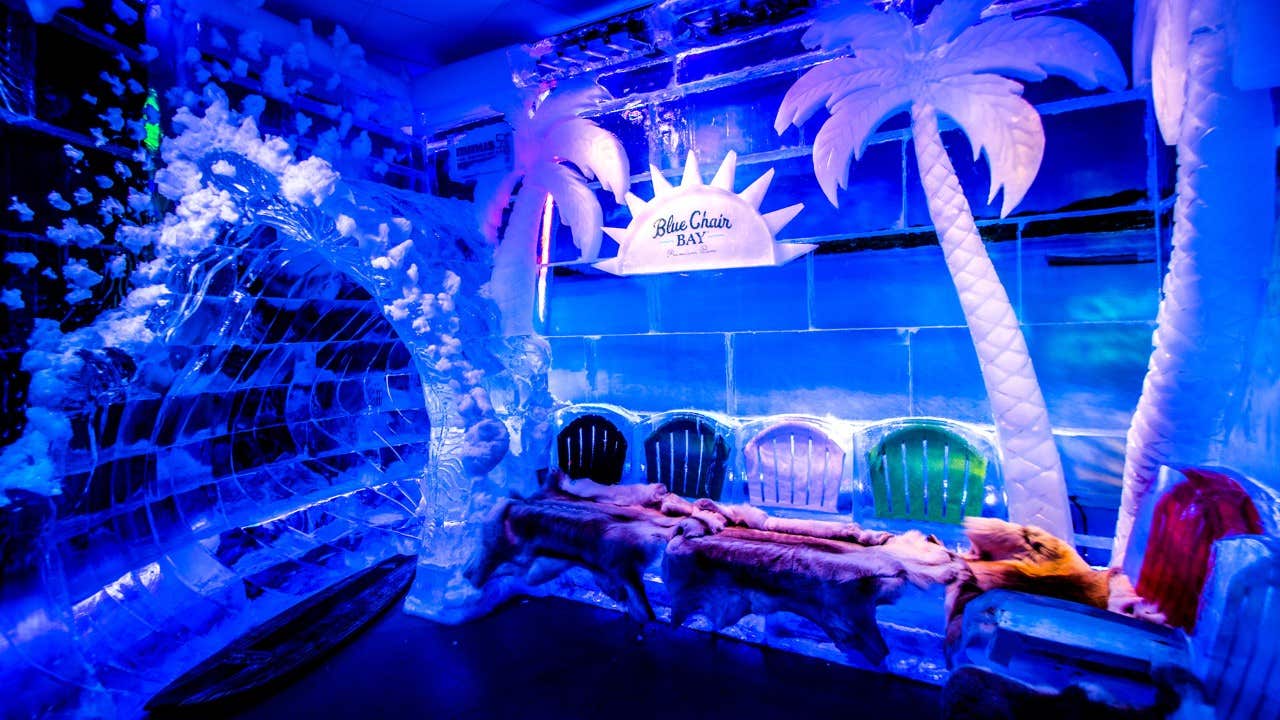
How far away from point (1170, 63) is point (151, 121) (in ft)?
16.3

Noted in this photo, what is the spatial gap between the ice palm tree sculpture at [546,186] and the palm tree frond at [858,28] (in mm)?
1344

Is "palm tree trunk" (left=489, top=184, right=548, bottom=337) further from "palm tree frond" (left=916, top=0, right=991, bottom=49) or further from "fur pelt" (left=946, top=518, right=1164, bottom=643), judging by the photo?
"fur pelt" (left=946, top=518, right=1164, bottom=643)

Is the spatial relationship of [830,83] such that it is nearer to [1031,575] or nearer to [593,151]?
[593,151]

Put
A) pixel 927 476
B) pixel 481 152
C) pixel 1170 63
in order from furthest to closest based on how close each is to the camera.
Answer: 1. pixel 481 152
2. pixel 927 476
3. pixel 1170 63

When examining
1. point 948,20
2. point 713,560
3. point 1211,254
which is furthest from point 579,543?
point 948,20

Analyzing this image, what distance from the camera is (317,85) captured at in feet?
13.7

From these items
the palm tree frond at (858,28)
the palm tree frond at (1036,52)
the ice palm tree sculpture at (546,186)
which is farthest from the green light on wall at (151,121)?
the palm tree frond at (1036,52)

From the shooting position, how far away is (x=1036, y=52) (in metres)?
2.71

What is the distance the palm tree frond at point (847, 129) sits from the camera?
304 centimetres

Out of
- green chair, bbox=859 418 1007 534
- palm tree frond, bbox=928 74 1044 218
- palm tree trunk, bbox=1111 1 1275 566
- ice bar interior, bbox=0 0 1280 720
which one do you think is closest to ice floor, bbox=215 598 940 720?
ice bar interior, bbox=0 0 1280 720

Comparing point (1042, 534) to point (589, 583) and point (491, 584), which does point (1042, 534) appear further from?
point (491, 584)

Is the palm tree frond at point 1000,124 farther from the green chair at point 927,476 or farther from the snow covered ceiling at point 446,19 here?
the snow covered ceiling at point 446,19

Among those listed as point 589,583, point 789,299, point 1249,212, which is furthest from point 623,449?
point 1249,212

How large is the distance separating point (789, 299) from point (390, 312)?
7.27 feet
